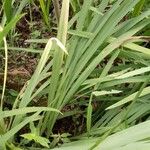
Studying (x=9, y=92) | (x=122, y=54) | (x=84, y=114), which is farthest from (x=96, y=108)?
(x=9, y=92)

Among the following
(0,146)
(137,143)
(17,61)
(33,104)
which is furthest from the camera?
Result: (17,61)

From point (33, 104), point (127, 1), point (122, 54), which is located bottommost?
point (33, 104)

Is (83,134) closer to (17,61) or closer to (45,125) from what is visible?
(45,125)

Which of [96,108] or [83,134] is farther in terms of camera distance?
[96,108]

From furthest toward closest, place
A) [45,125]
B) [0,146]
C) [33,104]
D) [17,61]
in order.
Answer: [17,61] → [33,104] → [45,125] → [0,146]

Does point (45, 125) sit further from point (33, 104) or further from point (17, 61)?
point (17, 61)

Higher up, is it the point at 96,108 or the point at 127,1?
the point at 127,1

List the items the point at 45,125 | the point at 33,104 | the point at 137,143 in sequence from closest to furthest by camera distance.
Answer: the point at 137,143 < the point at 45,125 < the point at 33,104

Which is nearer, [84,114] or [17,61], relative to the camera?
[84,114]

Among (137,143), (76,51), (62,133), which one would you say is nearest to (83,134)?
(62,133)
